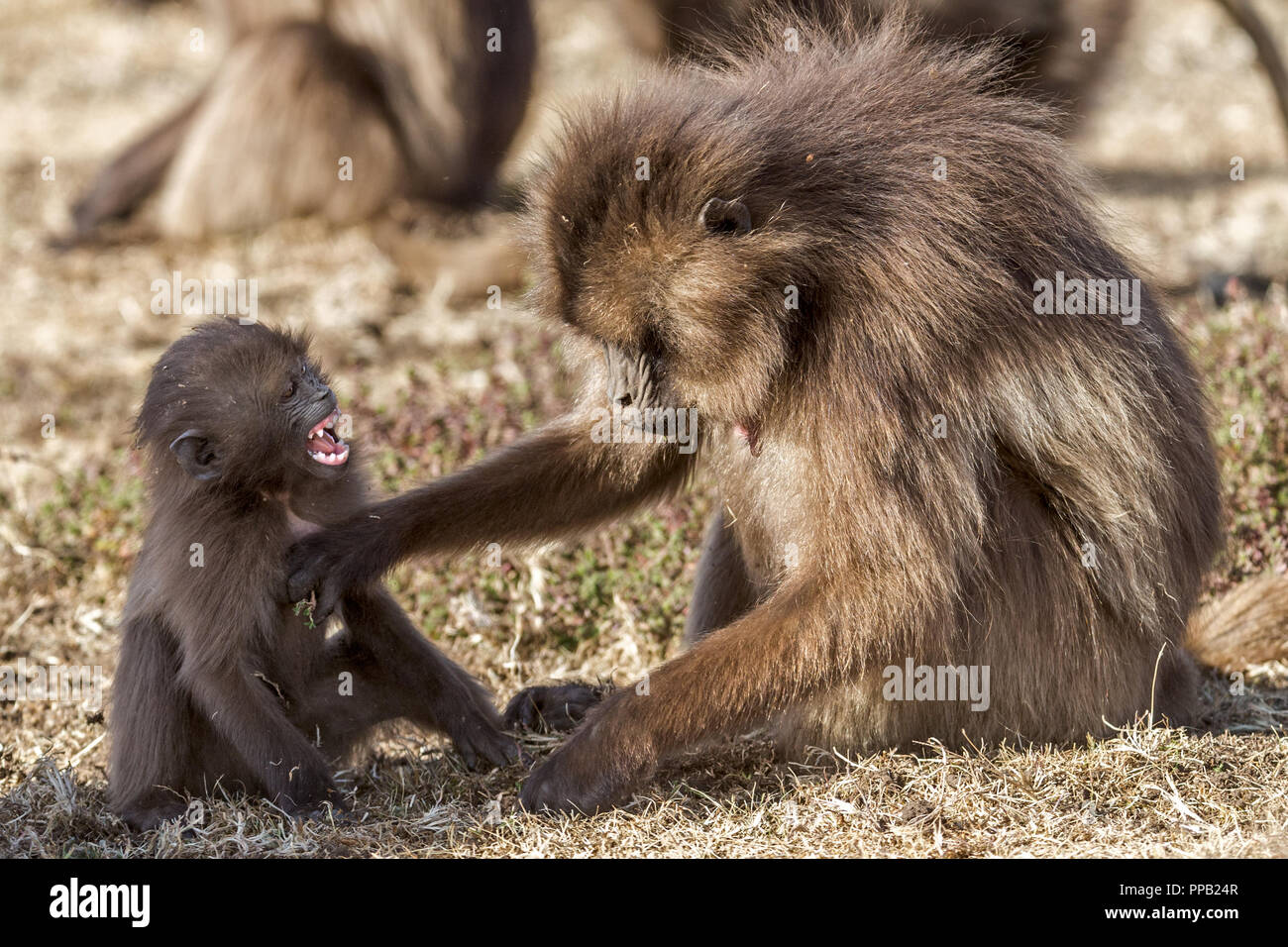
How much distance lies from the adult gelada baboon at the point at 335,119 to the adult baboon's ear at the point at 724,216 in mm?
5911

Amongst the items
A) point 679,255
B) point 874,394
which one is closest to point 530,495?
point 679,255

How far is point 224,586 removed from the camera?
12.3 ft

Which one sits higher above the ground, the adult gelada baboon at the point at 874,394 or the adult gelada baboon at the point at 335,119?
the adult gelada baboon at the point at 335,119

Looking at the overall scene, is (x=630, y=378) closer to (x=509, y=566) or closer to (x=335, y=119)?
(x=509, y=566)

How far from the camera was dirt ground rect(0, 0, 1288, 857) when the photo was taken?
3627mm

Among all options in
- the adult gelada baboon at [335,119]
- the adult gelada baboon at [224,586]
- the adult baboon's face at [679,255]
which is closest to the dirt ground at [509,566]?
the adult gelada baboon at [224,586]

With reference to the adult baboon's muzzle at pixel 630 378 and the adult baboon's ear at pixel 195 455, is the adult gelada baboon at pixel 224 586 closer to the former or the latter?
the adult baboon's ear at pixel 195 455

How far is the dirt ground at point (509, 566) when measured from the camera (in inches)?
143

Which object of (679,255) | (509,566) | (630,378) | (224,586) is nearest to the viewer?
(679,255)

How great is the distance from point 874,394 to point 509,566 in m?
2.42

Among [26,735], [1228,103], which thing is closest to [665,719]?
[26,735]

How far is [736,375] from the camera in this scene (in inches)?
137

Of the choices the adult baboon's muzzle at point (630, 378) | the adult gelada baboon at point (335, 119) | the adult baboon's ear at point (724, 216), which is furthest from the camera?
the adult gelada baboon at point (335, 119)
